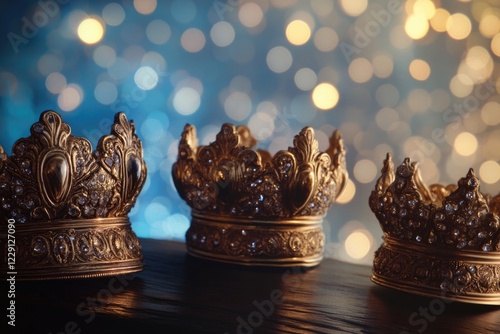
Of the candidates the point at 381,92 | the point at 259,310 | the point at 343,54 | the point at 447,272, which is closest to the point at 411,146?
the point at 381,92

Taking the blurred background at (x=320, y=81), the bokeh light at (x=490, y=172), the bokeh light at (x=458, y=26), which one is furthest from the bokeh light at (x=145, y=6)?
the bokeh light at (x=490, y=172)

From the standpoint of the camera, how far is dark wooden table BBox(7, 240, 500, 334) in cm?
91

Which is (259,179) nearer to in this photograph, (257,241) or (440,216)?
(257,241)

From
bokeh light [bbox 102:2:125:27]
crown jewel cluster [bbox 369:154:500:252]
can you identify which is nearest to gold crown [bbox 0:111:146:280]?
crown jewel cluster [bbox 369:154:500:252]

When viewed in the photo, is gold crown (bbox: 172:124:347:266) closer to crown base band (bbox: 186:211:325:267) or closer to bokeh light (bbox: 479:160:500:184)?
crown base band (bbox: 186:211:325:267)

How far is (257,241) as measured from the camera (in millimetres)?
1380

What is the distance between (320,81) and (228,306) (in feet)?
4.46

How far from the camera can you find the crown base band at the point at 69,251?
1.09 meters

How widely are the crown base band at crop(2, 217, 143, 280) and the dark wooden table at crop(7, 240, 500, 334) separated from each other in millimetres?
20

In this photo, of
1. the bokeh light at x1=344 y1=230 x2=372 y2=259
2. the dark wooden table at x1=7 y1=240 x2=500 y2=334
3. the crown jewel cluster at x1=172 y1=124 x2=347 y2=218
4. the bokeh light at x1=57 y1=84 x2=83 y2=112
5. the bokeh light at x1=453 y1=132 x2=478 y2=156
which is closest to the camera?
the dark wooden table at x1=7 y1=240 x2=500 y2=334

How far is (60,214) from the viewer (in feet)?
3.68

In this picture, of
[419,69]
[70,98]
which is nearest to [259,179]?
[70,98]

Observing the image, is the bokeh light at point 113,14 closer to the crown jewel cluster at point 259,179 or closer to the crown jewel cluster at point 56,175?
the crown jewel cluster at point 259,179

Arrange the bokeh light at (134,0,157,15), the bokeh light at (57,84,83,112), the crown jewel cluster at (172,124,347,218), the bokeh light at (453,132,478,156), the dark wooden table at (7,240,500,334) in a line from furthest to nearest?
the bokeh light at (453,132,478,156) < the bokeh light at (134,0,157,15) < the bokeh light at (57,84,83,112) < the crown jewel cluster at (172,124,347,218) < the dark wooden table at (7,240,500,334)
